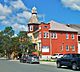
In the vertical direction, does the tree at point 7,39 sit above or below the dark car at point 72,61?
above

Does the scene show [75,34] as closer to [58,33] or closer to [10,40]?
[58,33]

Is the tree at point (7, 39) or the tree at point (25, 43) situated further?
the tree at point (7, 39)

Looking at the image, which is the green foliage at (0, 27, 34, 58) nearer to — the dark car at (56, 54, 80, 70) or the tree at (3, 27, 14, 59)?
the tree at (3, 27, 14, 59)

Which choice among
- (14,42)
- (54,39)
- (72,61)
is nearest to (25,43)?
(14,42)

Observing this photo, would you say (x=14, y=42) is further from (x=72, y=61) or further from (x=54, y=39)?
(x=72, y=61)

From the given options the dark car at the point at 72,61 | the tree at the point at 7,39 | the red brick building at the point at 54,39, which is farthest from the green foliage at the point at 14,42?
the dark car at the point at 72,61

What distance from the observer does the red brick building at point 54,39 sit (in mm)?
74812

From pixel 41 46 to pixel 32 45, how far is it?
9.80ft

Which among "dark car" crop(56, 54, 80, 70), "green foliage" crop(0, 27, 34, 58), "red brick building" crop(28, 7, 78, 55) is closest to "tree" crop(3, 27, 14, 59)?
"green foliage" crop(0, 27, 34, 58)

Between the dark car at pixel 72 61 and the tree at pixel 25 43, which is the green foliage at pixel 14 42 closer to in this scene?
the tree at pixel 25 43

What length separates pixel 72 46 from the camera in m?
78.3

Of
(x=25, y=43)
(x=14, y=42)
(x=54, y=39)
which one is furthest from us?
(x=14, y=42)

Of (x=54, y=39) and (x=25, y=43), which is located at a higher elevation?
(x=54, y=39)

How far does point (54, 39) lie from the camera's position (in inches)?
2990
